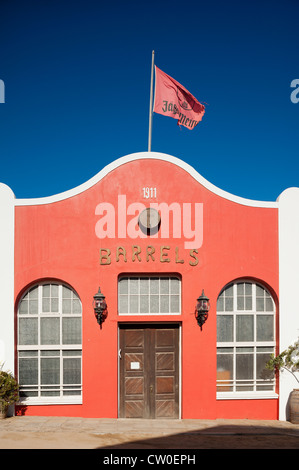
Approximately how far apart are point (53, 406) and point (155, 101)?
8006 millimetres

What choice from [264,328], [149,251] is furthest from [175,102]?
[264,328]

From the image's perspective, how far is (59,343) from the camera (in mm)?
9445

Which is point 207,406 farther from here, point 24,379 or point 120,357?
point 24,379

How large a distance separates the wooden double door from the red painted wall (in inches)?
10.3

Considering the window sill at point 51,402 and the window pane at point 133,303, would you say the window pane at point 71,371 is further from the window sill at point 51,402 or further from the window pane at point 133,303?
the window pane at point 133,303

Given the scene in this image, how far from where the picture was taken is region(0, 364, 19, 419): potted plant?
8.74 m

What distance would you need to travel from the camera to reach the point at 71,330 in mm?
9477

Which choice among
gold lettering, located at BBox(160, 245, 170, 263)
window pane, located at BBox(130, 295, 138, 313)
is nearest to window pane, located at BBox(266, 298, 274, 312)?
gold lettering, located at BBox(160, 245, 170, 263)

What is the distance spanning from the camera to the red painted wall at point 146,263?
30.4ft

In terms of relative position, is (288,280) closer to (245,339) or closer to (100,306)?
(245,339)

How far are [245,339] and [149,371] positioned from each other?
2517mm

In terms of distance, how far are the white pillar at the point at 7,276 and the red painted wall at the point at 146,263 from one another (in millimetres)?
164

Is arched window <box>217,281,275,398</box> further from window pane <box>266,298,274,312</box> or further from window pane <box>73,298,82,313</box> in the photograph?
window pane <box>73,298,82,313</box>
